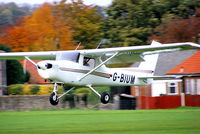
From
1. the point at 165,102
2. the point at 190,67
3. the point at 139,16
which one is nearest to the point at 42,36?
the point at 139,16

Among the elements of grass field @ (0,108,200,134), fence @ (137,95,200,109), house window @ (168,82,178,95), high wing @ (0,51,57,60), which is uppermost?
high wing @ (0,51,57,60)

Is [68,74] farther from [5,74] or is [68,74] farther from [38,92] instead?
[5,74]

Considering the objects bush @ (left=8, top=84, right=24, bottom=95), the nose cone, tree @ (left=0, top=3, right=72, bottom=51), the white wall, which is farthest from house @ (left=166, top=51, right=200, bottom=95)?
tree @ (left=0, top=3, right=72, bottom=51)

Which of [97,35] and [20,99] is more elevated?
[97,35]

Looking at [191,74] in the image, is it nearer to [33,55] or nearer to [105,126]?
[33,55]

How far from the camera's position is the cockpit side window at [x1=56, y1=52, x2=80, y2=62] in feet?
68.6

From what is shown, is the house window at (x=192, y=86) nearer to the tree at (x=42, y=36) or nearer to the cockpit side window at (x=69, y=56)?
the cockpit side window at (x=69, y=56)

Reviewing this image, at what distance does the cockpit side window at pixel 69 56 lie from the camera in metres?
20.9

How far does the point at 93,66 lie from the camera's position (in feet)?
71.8

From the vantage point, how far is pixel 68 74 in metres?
20.6

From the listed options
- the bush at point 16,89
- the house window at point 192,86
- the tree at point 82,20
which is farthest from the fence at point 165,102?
the tree at point 82,20

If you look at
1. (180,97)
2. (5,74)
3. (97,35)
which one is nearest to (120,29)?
(97,35)

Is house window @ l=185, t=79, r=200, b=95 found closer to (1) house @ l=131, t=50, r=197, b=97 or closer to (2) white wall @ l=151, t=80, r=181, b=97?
(1) house @ l=131, t=50, r=197, b=97

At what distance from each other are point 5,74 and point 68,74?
686 inches
